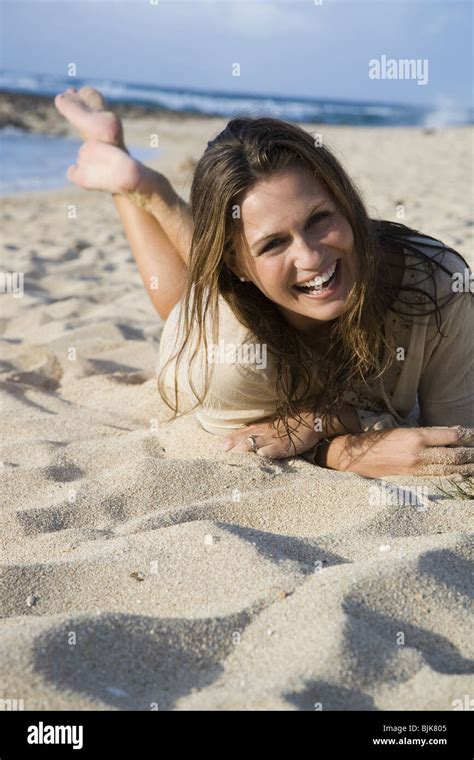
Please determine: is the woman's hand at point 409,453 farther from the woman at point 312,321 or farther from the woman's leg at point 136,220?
the woman's leg at point 136,220

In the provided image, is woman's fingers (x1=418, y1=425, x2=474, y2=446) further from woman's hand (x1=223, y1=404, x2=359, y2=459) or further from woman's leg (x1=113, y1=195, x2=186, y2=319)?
woman's leg (x1=113, y1=195, x2=186, y2=319)

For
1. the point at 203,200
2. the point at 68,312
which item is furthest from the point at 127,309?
the point at 203,200

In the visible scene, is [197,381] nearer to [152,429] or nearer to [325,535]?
[152,429]

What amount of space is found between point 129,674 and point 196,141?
2008cm

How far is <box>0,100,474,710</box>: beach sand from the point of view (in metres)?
1.54

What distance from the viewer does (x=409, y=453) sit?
8.55 ft

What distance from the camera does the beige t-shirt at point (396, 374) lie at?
270 cm

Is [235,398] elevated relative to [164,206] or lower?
lower

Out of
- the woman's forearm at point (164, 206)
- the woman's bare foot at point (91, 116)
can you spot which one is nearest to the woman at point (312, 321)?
the woman's forearm at point (164, 206)

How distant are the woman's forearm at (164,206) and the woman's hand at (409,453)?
1258 millimetres

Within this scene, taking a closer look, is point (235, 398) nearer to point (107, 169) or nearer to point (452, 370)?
point (452, 370)

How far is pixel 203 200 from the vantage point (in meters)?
2.54

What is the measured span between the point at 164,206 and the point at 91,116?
709 millimetres

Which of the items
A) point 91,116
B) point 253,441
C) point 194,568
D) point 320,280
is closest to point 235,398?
point 253,441
